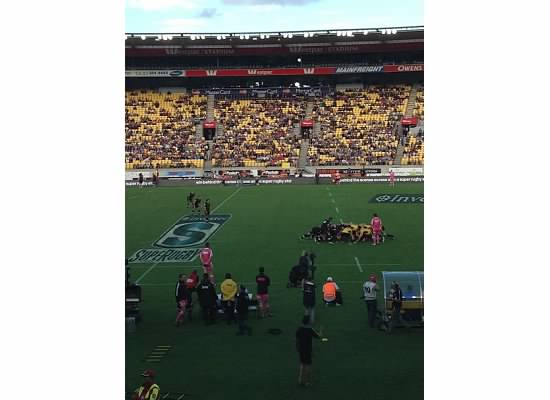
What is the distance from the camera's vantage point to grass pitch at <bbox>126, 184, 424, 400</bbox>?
10664mm

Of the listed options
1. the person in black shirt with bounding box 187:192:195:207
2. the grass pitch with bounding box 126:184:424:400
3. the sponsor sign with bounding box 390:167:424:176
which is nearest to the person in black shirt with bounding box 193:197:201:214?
the person in black shirt with bounding box 187:192:195:207

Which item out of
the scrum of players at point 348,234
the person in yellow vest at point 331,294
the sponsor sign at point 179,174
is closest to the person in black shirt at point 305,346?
the person in yellow vest at point 331,294

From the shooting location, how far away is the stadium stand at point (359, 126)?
189ft

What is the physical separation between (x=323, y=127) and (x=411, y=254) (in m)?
42.8

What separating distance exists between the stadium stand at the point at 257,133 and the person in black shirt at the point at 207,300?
4259 centimetres

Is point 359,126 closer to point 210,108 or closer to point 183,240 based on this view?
point 210,108

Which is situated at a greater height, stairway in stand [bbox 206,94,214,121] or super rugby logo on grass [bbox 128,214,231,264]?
stairway in stand [bbox 206,94,214,121]

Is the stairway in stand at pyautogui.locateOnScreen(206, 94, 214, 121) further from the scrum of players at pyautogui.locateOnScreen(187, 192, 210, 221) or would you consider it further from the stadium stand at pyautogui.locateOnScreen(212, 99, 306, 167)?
the scrum of players at pyautogui.locateOnScreen(187, 192, 210, 221)

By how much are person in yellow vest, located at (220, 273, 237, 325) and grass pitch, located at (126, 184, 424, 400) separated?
0.86ft

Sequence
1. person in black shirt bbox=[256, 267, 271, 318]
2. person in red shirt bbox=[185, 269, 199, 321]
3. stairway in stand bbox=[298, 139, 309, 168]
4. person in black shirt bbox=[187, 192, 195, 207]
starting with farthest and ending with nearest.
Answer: stairway in stand bbox=[298, 139, 309, 168]
person in black shirt bbox=[187, 192, 195, 207]
person in red shirt bbox=[185, 269, 199, 321]
person in black shirt bbox=[256, 267, 271, 318]
